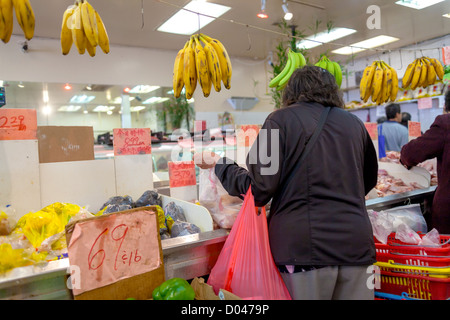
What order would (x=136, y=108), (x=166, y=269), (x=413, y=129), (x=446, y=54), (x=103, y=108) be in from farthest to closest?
1. (x=136, y=108)
2. (x=103, y=108)
3. (x=413, y=129)
4. (x=446, y=54)
5. (x=166, y=269)

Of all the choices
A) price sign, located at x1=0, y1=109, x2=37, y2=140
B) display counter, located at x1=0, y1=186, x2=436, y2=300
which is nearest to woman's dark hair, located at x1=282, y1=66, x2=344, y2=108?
display counter, located at x1=0, y1=186, x2=436, y2=300

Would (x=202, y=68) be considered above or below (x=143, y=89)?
below

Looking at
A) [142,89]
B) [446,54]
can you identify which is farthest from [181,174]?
[142,89]

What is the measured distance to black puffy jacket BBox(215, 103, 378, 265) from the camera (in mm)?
1283

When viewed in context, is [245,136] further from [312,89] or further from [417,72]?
[417,72]

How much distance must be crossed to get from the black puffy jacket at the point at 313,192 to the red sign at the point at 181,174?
2.87 ft

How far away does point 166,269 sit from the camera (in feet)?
4.76

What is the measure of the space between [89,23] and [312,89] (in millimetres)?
1072

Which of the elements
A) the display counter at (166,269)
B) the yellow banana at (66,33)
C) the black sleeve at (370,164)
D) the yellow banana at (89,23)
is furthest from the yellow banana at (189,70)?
the black sleeve at (370,164)

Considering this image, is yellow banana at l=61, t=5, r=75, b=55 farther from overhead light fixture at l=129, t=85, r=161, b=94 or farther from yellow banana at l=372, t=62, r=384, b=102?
overhead light fixture at l=129, t=85, r=161, b=94

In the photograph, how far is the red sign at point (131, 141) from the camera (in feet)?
7.07

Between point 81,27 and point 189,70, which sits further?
point 189,70

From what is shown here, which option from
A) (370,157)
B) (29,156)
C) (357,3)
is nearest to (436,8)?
(357,3)
